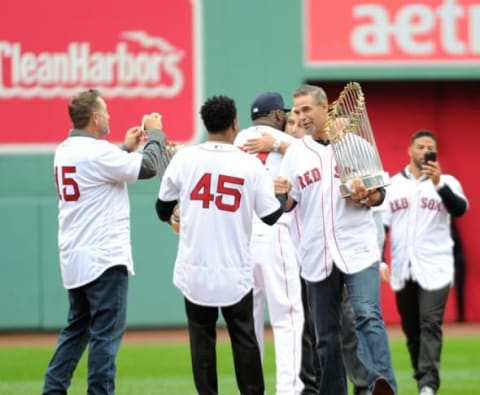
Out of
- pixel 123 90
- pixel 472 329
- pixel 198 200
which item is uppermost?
pixel 123 90

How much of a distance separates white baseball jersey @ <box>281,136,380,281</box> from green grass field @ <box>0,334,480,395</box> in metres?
2.44

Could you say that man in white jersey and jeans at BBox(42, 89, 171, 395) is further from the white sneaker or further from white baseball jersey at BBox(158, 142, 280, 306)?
the white sneaker

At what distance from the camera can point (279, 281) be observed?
1084 centimetres

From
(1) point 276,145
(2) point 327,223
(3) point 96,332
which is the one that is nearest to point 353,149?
(2) point 327,223

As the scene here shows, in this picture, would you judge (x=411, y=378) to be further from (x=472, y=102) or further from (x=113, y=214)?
(x=472, y=102)

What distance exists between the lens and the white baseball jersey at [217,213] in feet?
31.5

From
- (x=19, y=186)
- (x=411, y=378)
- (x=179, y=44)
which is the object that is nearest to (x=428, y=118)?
(x=179, y=44)

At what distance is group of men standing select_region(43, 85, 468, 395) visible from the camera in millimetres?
9641

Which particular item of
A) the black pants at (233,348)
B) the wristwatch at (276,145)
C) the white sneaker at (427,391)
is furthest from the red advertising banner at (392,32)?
the black pants at (233,348)

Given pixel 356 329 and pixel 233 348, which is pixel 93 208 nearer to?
pixel 233 348

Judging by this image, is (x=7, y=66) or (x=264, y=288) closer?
(x=264, y=288)

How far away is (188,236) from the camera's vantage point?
966 cm

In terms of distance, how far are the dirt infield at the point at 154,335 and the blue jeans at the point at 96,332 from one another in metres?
7.78

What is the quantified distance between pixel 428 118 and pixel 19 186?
6.13 m
